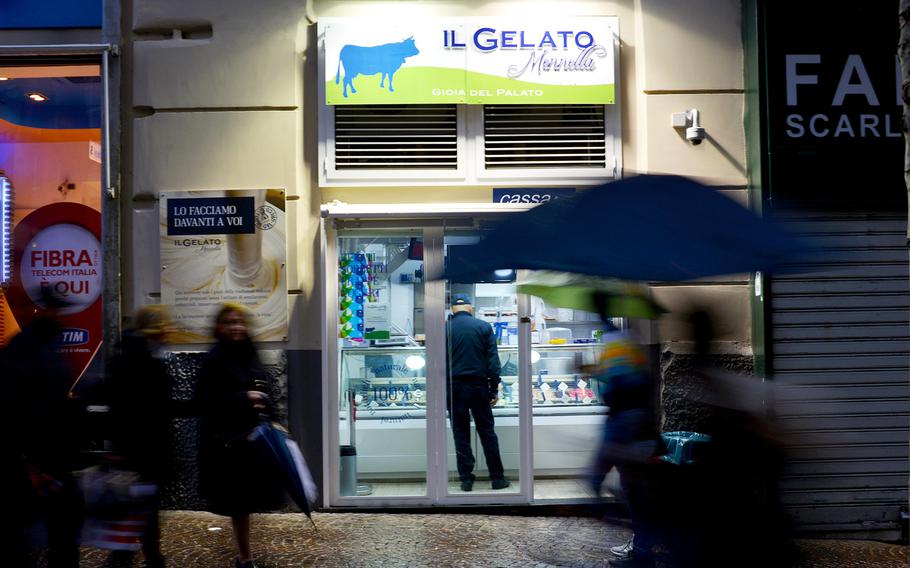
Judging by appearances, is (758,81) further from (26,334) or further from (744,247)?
(26,334)

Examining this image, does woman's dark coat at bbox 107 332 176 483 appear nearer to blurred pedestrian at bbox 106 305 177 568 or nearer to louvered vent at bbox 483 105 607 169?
blurred pedestrian at bbox 106 305 177 568

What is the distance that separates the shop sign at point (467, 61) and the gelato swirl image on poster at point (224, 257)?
1230mm

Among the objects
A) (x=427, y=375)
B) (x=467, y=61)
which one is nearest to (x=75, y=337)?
(x=427, y=375)

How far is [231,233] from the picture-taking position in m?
7.30

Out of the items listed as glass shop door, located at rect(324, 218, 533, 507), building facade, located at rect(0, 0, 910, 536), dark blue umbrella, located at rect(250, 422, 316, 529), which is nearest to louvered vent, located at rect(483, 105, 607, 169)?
building facade, located at rect(0, 0, 910, 536)

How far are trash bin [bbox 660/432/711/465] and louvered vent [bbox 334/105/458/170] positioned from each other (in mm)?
3505

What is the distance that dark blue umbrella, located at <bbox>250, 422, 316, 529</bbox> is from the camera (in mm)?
5148

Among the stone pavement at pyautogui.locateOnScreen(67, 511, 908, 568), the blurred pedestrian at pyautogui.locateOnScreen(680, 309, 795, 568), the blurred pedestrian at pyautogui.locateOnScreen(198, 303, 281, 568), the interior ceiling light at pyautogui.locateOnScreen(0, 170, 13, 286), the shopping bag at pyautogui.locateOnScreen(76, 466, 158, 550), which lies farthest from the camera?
the interior ceiling light at pyautogui.locateOnScreen(0, 170, 13, 286)

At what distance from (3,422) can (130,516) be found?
928 millimetres

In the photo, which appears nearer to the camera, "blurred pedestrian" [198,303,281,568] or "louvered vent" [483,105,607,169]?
"blurred pedestrian" [198,303,281,568]

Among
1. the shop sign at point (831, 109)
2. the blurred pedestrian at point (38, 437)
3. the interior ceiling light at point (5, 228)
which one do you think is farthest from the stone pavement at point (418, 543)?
the shop sign at point (831, 109)

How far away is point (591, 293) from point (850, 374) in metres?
3.86

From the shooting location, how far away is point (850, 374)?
23.5 ft

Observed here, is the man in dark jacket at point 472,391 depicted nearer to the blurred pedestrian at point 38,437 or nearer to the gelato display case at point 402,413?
the gelato display case at point 402,413
